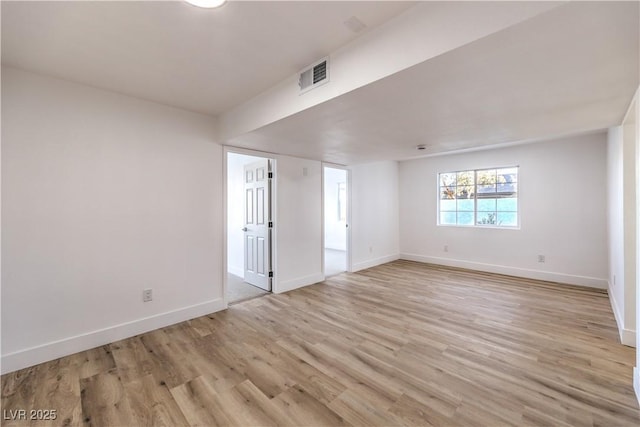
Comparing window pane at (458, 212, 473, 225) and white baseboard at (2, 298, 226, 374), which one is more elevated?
window pane at (458, 212, 473, 225)

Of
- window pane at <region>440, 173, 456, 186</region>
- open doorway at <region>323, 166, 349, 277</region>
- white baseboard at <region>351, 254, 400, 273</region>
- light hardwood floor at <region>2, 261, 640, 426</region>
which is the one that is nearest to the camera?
light hardwood floor at <region>2, 261, 640, 426</region>

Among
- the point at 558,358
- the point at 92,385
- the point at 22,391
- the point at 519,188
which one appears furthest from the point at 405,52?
the point at 519,188

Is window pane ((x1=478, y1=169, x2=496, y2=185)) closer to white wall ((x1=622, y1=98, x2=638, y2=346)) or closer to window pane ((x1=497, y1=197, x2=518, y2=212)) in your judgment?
window pane ((x1=497, y1=197, x2=518, y2=212))

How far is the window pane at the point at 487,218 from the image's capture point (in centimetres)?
526

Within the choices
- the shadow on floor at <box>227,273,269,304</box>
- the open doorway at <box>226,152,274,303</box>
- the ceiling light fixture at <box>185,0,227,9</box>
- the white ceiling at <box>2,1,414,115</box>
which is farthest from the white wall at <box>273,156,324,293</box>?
the ceiling light fixture at <box>185,0,227,9</box>

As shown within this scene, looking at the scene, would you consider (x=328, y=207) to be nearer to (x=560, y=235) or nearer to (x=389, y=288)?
(x=389, y=288)

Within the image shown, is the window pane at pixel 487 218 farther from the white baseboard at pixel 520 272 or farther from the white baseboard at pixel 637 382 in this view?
the white baseboard at pixel 637 382

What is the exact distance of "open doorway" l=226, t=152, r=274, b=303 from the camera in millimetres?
4199

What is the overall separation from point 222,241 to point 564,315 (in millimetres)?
4260

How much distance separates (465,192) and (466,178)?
296 millimetres

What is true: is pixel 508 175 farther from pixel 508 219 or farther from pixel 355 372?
pixel 355 372

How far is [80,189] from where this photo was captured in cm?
246

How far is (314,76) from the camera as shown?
2033 millimetres

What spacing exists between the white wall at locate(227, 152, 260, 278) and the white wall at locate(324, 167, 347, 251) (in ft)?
12.1
